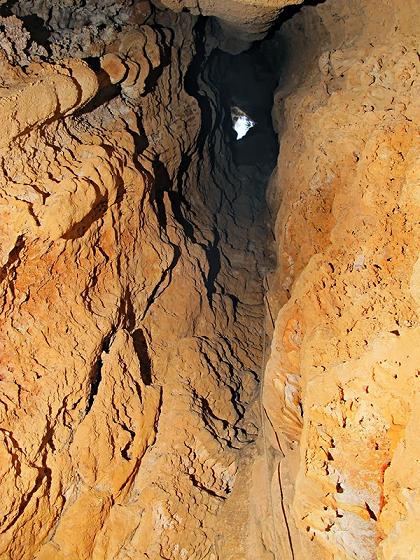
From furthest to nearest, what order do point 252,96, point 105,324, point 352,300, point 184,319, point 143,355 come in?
point 252,96 < point 184,319 < point 143,355 < point 105,324 < point 352,300

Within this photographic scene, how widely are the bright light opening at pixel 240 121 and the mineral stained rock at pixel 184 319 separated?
4111mm

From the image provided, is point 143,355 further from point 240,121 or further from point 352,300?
point 240,121

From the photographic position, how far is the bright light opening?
28.0 ft

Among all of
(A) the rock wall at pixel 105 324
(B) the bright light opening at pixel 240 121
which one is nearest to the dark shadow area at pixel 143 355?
(A) the rock wall at pixel 105 324

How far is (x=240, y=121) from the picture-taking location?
9078mm

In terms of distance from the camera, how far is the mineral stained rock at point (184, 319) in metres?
2.03

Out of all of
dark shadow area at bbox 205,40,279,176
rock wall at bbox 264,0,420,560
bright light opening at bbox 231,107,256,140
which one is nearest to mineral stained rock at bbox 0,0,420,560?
rock wall at bbox 264,0,420,560

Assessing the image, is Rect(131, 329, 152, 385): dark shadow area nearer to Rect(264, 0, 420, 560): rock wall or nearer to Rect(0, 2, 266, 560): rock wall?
Rect(0, 2, 266, 560): rock wall

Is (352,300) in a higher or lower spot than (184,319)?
higher

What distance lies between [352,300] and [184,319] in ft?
5.68

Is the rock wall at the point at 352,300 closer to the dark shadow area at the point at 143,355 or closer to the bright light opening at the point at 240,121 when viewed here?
the dark shadow area at the point at 143,355

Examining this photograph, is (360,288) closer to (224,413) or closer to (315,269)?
(315,269)

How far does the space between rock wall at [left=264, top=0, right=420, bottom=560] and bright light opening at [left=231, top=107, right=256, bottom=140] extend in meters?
4.34

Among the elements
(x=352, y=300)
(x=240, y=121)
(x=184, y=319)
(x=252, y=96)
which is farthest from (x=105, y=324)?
(x=240, y=121)
